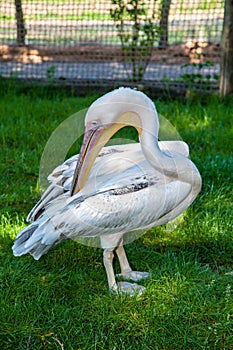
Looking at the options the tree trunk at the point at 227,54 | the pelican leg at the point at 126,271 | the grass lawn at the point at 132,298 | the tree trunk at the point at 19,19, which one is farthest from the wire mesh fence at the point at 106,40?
the pelican leg at the point at 126,271

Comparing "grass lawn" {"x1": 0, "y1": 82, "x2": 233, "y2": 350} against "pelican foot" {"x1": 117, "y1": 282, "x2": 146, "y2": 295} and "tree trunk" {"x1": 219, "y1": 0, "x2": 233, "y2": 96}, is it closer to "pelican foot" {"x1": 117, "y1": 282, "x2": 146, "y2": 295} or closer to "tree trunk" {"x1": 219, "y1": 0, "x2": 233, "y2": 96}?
"pelican foot" {"x1": 117, "y1": 282, "x2": 146, "y2": 295}

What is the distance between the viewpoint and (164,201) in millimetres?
3654

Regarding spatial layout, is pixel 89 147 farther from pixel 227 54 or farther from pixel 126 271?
pixel 227 54

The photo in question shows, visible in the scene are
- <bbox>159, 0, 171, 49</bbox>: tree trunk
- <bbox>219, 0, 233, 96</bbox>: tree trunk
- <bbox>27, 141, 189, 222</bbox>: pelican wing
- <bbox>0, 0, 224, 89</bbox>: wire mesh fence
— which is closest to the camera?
<bbox>27, 141, 189, 222</bbox>: pelican wing

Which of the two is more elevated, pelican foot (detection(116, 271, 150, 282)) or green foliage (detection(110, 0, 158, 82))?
green foliage (detection(110, 0, 158, 82))

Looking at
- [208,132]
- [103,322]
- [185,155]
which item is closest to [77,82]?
[208,132]

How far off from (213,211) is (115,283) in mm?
1237

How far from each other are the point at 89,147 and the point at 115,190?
0.90 feet

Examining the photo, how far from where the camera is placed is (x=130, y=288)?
3.83 meters

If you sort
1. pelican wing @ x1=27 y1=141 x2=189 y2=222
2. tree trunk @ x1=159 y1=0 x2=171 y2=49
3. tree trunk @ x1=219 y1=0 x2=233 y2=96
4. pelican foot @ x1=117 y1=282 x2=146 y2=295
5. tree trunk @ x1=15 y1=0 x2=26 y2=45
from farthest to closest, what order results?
tree trunk @ x1=15 y1=0 x2=26 y2=45 < tree trunk @ x1=159 y1=0 x2=171 y2=49 < tree trunk @ x1=219 y1=0 x2=233 y2=96 < pelican wing @ x1=27 y1=141 x2=189 y2=222 < pelican foot @ x1=117 y1=282 x2=146 y2=295

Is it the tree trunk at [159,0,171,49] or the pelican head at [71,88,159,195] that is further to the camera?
the tree trunk at [159,0,171,49]

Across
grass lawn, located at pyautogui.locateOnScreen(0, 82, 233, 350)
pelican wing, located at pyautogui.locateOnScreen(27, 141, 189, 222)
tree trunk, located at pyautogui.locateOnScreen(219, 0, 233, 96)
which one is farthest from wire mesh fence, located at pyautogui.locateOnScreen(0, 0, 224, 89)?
pelican wing, located at pyautogui.locateOnScreen(27, 141, 189, 222)

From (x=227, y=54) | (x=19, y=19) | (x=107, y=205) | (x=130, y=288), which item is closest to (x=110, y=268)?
(x=130, y=288)

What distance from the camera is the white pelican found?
3.62 metres
